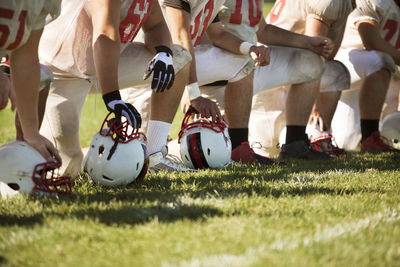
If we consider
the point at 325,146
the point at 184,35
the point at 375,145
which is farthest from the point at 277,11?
the point at 184,35

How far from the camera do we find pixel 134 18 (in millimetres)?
3348

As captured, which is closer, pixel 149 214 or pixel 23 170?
pixel 149 214

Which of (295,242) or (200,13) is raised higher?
(200,13)

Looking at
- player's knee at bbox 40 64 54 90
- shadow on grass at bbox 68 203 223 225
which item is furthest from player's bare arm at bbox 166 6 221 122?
shadow on grass at bbox 68 203 223 225

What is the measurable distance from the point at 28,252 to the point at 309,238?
961mm

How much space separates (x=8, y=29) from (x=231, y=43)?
226cm

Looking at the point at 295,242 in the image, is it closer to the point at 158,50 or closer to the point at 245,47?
the point at 158,50

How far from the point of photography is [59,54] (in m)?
3.42

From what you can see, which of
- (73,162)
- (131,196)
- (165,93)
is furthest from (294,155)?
(131,196)

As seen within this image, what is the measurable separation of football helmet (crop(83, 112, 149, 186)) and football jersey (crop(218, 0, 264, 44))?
1912 mm

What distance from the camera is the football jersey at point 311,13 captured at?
4809 mm

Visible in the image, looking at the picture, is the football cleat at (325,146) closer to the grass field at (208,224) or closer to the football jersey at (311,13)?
the football jersey at (311,13)

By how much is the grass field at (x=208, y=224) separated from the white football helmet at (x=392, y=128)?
2.78m

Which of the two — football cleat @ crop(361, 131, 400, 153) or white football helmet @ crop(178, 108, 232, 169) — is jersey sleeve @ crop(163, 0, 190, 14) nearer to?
white football helmet @ crop(178, 108, 232, 169)
